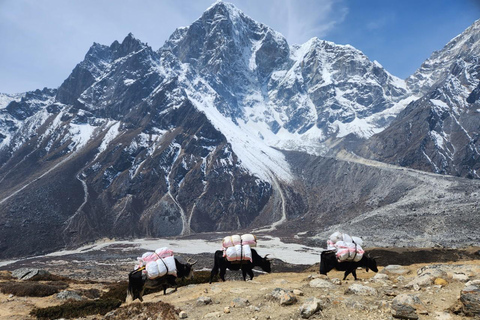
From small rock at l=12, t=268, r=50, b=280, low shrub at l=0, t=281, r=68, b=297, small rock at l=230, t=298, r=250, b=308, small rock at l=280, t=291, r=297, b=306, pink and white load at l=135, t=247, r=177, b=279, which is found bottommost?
small rock at l=12, t=268, r=50, b=280

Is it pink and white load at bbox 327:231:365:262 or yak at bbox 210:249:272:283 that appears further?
yak at bbox 210:249:272:283

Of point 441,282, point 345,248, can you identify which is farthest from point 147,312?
point 441,282

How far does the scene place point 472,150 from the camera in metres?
157

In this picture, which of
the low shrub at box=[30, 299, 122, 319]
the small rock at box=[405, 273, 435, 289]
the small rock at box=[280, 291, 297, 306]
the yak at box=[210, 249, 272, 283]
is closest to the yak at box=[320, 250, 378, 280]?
the yak at box=[210, 249, 272, 283]

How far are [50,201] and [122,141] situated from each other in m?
64.7

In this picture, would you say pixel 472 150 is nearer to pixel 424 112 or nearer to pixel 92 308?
pixel 424 112

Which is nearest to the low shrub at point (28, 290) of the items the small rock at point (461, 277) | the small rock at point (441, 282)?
the small rock at point (441, 282)

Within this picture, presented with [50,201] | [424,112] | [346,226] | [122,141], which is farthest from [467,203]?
[122,141]

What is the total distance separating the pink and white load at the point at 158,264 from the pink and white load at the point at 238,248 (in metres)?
2.79

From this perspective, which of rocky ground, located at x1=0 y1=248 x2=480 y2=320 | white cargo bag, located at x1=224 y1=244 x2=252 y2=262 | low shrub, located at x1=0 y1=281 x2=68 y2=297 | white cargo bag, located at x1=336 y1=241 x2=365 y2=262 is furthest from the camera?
low shrub, located at x1=0 y1=281 x2=68 y2=297

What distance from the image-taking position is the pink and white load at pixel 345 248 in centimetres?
1583

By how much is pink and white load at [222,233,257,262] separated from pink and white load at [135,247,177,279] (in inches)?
110

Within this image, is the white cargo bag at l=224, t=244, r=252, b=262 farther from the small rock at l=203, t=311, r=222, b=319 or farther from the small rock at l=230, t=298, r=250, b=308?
the small rock at l=203, t=311, r=222, b=319

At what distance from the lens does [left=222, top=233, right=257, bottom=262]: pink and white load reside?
52.6 ft
